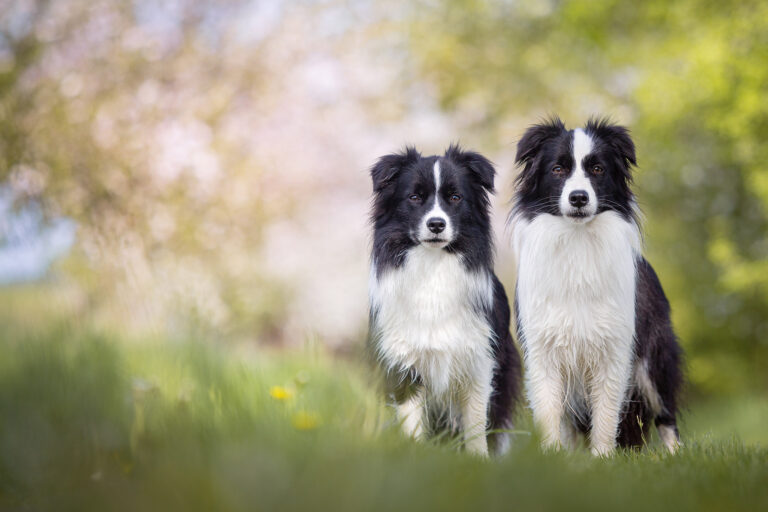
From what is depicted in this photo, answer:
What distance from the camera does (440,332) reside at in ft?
12.6

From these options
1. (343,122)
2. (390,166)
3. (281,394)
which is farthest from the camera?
(343,122)

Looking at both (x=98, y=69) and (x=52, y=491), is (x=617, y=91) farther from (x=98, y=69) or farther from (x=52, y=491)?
(x=52, y=491)

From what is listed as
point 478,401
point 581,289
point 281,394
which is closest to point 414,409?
point 478,401

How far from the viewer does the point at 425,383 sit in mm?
3920

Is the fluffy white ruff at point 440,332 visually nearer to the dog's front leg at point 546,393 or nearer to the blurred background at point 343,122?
the dog's front leg at point 546,393

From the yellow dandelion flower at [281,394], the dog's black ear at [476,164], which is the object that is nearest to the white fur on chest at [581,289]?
the dog's black ear at [476,164]

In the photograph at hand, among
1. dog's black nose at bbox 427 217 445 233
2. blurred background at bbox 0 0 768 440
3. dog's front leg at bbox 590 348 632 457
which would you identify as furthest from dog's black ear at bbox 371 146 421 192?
blurred background at bbox 0 0 768 440

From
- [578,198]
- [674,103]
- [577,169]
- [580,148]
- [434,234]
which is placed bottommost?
[434,234]

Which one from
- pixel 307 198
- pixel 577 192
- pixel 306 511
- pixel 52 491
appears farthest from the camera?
pixel 307 198

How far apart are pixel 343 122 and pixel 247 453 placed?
33.1 ft

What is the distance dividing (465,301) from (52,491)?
6.95 ft

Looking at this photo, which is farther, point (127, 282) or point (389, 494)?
point (127, 282)

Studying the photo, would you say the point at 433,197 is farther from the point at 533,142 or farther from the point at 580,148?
the point at 580,148

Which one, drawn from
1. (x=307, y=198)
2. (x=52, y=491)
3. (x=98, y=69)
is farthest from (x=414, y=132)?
(x=52, y=491)
